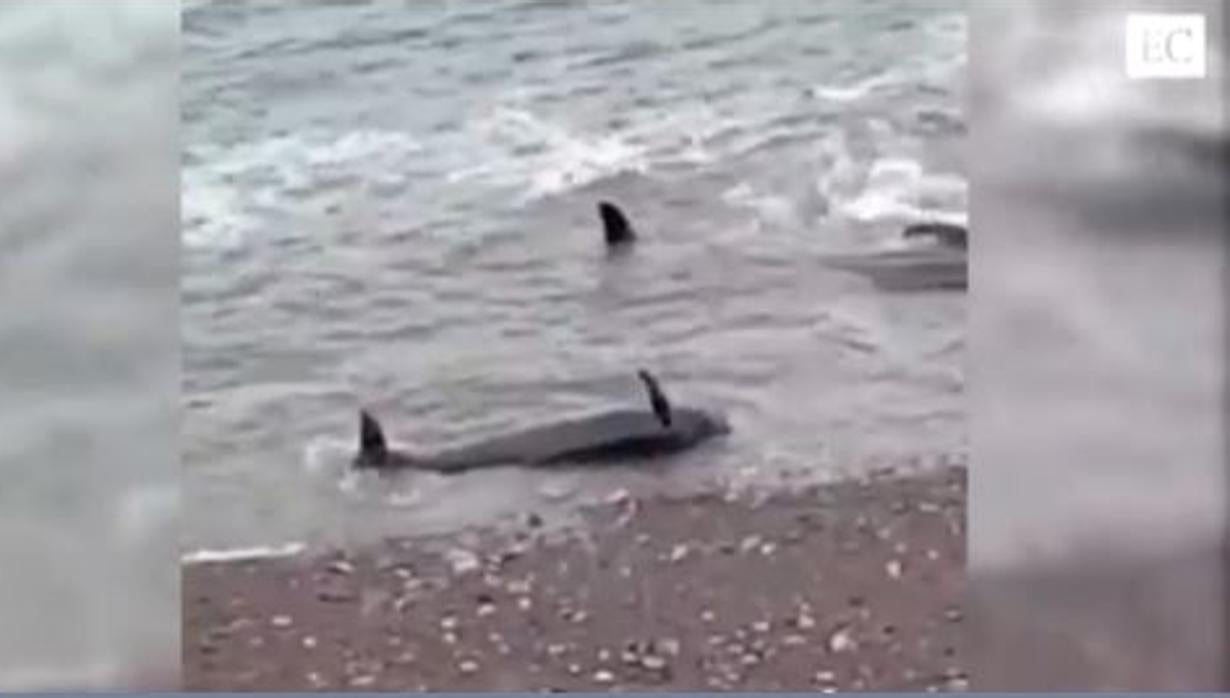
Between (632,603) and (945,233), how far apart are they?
2.57 feet

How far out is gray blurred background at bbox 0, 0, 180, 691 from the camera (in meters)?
3.48

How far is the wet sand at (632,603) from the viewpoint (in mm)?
3506

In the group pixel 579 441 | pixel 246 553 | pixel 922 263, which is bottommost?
pixel 246 553

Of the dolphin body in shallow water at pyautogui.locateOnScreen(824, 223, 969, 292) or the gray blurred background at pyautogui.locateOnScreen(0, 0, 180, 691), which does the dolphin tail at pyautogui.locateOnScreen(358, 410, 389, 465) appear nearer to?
the gray blurred background at pyautogui.locateOnScreen(0, 0, 180, 691)

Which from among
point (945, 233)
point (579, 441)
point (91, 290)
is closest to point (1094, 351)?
point (945, 233)

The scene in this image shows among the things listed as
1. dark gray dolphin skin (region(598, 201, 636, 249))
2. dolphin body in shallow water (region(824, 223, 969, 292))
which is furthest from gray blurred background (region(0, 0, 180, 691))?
dolphin body in shallow water (region(824, 223, 969, 292))

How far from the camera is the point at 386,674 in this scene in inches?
139

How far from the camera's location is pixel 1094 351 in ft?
11.3

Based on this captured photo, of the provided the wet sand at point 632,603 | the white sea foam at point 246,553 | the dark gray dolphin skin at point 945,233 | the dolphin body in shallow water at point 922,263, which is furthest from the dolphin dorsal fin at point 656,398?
the white sea foam at point 246,553

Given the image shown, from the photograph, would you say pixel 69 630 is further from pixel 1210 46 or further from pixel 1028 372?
pixel 1210 46

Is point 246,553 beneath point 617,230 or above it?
beneath

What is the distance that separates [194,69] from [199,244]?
0.93 feet

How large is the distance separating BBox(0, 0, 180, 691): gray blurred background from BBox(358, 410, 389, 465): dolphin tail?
299mm

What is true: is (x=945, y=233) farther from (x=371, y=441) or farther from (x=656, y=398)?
(x=371, y=441)
